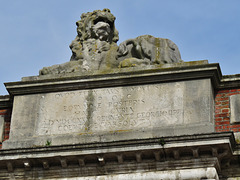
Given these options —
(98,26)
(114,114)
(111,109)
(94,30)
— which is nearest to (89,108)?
(111,109)

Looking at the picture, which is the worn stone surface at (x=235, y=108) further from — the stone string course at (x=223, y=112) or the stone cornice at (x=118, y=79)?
the stone cornice at (x=118, y=79)

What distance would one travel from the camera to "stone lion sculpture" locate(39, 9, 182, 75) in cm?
2020

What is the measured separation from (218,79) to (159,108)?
1.56 m

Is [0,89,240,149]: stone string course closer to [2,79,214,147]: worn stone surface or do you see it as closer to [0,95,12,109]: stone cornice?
[2,79,214,147]: worn stone surface

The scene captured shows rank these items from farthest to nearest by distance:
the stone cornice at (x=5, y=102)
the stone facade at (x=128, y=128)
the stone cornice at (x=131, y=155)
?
1. the stone cornice at (x=5, y=102)
2. the stone facade at (x=128, y=128)
3. the stone cornice at (x=131, y=155)

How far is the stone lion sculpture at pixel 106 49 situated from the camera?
20.2 meters

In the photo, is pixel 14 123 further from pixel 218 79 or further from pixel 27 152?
pixel 218 79

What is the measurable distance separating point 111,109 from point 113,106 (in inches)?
3.7

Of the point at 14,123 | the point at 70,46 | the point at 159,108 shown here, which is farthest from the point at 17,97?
the point at 159,108

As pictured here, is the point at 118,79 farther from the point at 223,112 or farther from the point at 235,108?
the point at 235,108

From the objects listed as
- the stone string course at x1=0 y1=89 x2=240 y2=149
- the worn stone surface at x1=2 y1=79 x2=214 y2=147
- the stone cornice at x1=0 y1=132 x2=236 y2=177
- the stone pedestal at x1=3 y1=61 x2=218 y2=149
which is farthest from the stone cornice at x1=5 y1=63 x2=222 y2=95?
the stone cornice at x1=0 y1=132 x2=236 y2=177

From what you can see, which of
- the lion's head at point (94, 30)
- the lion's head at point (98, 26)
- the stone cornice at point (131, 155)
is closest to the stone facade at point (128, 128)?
the stone cornice at point (131, 155)

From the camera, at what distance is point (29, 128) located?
1962cm

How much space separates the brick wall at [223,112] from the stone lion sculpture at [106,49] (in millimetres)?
1555
